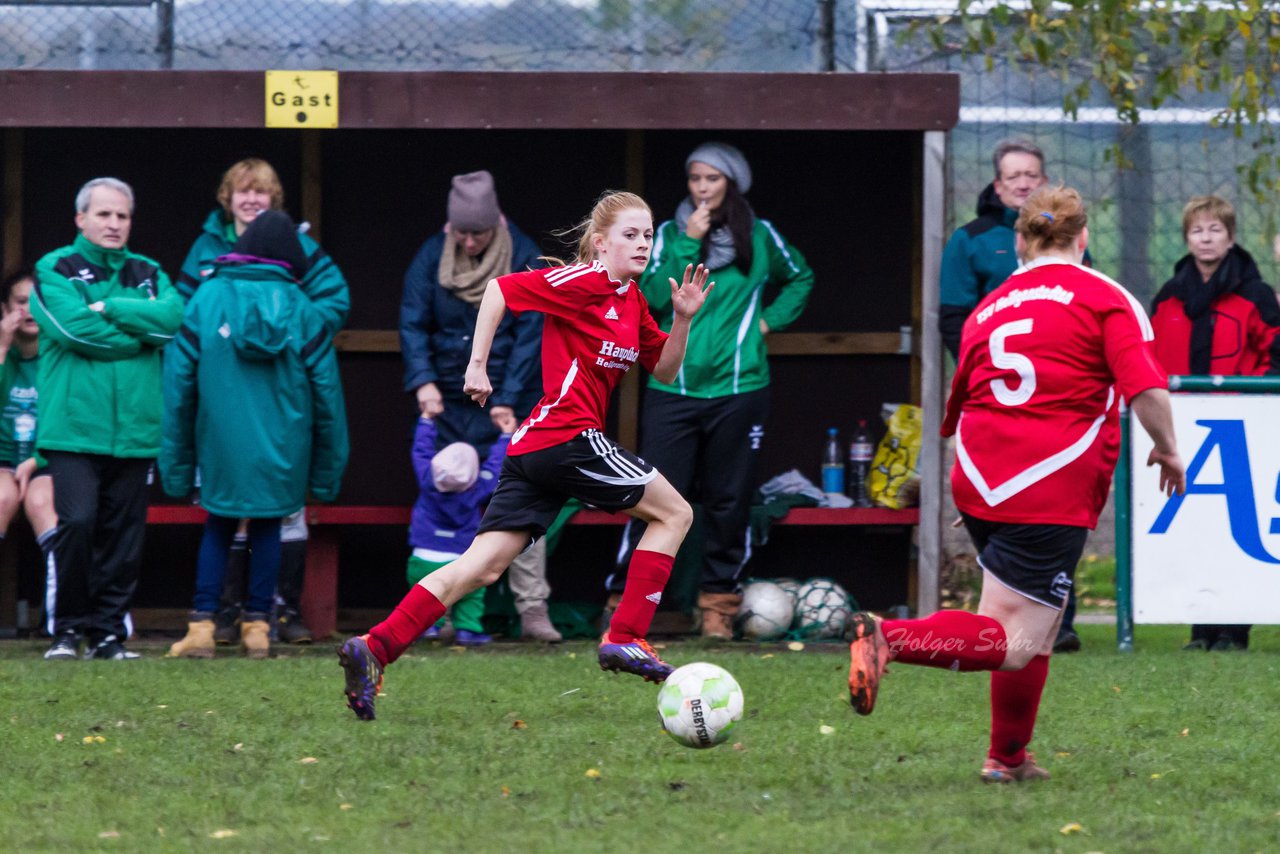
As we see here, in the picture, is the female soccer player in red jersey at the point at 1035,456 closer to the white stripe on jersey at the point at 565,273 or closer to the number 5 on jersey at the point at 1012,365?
the number 5 on jersey at the point at 1012,365

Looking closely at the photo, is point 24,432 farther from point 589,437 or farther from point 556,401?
point 589,437

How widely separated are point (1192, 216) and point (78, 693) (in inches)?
217

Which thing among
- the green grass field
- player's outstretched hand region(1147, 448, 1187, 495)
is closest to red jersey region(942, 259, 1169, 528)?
player's outstretched hand region(1147, 448, 1187, 495)

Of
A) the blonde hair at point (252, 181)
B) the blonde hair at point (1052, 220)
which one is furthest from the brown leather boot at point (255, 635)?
the blonde hair at point (1052, 220)

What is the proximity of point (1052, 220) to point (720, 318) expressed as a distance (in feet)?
12.5

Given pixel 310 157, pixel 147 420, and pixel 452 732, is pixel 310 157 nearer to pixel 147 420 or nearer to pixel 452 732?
pixel 147 420

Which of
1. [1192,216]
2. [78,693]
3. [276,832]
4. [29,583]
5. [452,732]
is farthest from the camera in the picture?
[29,583]

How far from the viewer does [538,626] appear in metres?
8.81

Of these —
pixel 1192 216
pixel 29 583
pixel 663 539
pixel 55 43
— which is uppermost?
pixel 55 43

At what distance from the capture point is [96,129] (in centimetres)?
959

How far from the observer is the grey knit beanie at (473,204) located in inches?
333

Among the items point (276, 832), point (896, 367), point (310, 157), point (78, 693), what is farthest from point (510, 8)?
point (276, 832)

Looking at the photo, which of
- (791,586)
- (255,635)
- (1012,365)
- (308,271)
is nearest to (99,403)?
(308,271)

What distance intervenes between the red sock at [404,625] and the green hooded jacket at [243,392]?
2536 mm
